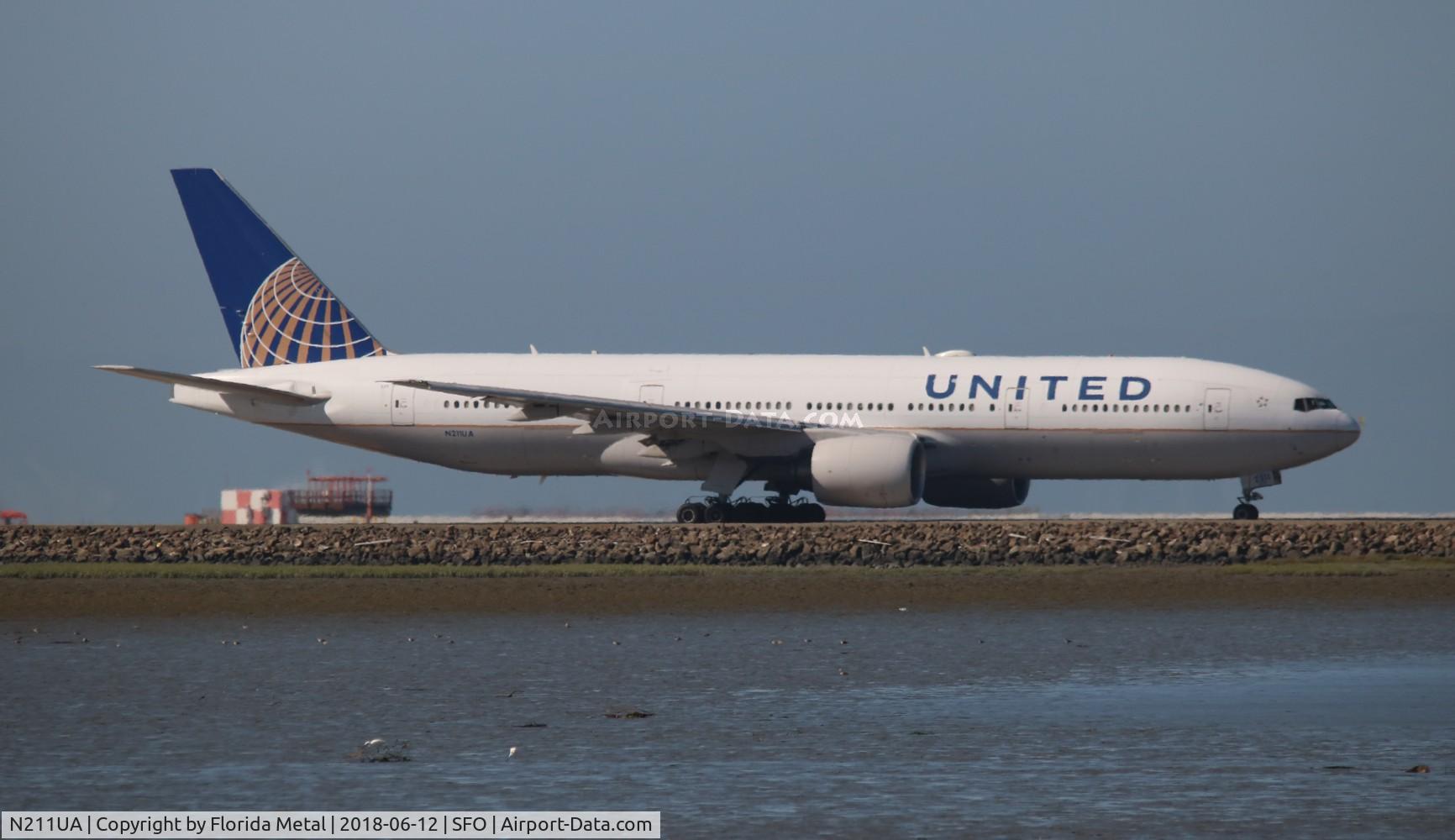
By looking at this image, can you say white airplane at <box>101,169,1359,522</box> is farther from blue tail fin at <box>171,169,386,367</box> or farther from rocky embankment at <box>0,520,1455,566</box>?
rocky embankment at <box>0,520,1455,566</box>

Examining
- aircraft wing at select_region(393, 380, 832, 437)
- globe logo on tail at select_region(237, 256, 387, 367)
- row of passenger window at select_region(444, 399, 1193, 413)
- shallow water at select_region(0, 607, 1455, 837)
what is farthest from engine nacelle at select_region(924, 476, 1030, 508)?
shallow water at select_region(0, 607, 1455, 837)

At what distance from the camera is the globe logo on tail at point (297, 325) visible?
145 feet

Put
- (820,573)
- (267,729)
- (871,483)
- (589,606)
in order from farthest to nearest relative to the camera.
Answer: (871,483), (820,573), (589,606), (267,729)

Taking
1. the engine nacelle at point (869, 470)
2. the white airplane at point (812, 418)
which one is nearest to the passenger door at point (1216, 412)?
the white airplane at point (812, 418)

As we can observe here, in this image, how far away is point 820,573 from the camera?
3128 centimetres

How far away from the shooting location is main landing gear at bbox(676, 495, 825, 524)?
127 feet

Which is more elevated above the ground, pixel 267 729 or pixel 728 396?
pixel 728 396

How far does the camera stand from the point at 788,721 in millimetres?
17406

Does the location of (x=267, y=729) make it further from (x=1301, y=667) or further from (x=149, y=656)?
(x=1301, y=667)

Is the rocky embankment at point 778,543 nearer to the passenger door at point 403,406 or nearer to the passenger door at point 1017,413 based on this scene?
the passenger door at point 1017,413

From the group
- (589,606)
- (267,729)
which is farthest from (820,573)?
(267,729)

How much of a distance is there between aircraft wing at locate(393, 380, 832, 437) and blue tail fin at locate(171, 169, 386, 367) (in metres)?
6.54

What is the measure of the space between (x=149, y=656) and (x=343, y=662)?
→ 2.67 metres

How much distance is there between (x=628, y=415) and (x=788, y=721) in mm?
21130
